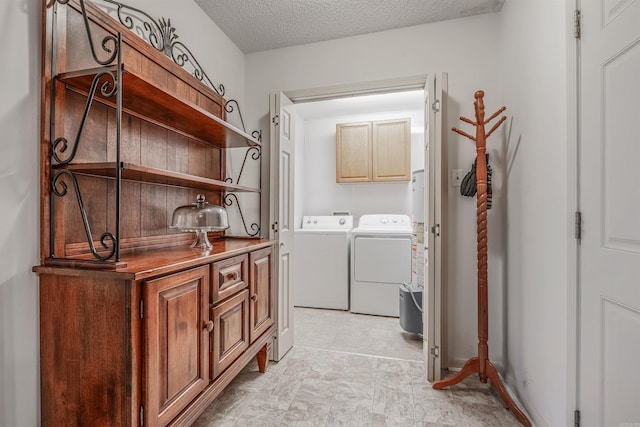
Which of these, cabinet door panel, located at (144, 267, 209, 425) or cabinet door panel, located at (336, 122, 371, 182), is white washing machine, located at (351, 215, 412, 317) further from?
cabinet door panel, located at (144, 267, 209, 425)

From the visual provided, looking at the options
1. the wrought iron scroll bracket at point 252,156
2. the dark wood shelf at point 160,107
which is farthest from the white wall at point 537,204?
the wrought iron scroll bracket at point 252,156

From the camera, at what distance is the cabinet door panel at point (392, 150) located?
359cm

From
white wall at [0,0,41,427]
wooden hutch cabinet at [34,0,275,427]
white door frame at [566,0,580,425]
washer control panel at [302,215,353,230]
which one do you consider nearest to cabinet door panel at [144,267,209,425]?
wooden hutch cabinet at [34,0,275,427]

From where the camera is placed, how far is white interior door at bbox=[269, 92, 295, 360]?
2240 millimetres

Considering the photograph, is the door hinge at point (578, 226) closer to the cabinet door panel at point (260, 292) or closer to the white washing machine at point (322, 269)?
the cabinet door panel at point (260, 292)

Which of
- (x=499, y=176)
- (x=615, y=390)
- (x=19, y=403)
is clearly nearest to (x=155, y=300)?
(x=19, y=403)

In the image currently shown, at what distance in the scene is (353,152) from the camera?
382cm

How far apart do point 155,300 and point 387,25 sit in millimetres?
2285

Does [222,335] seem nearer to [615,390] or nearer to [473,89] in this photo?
[615,390]

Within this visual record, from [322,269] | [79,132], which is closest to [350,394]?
[322,269]

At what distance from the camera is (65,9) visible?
3.76ft

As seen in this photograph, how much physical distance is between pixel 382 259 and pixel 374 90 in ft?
5.72

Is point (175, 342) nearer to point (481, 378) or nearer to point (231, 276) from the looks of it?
point (231, 276)

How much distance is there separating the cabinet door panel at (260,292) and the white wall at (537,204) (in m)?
1.53
